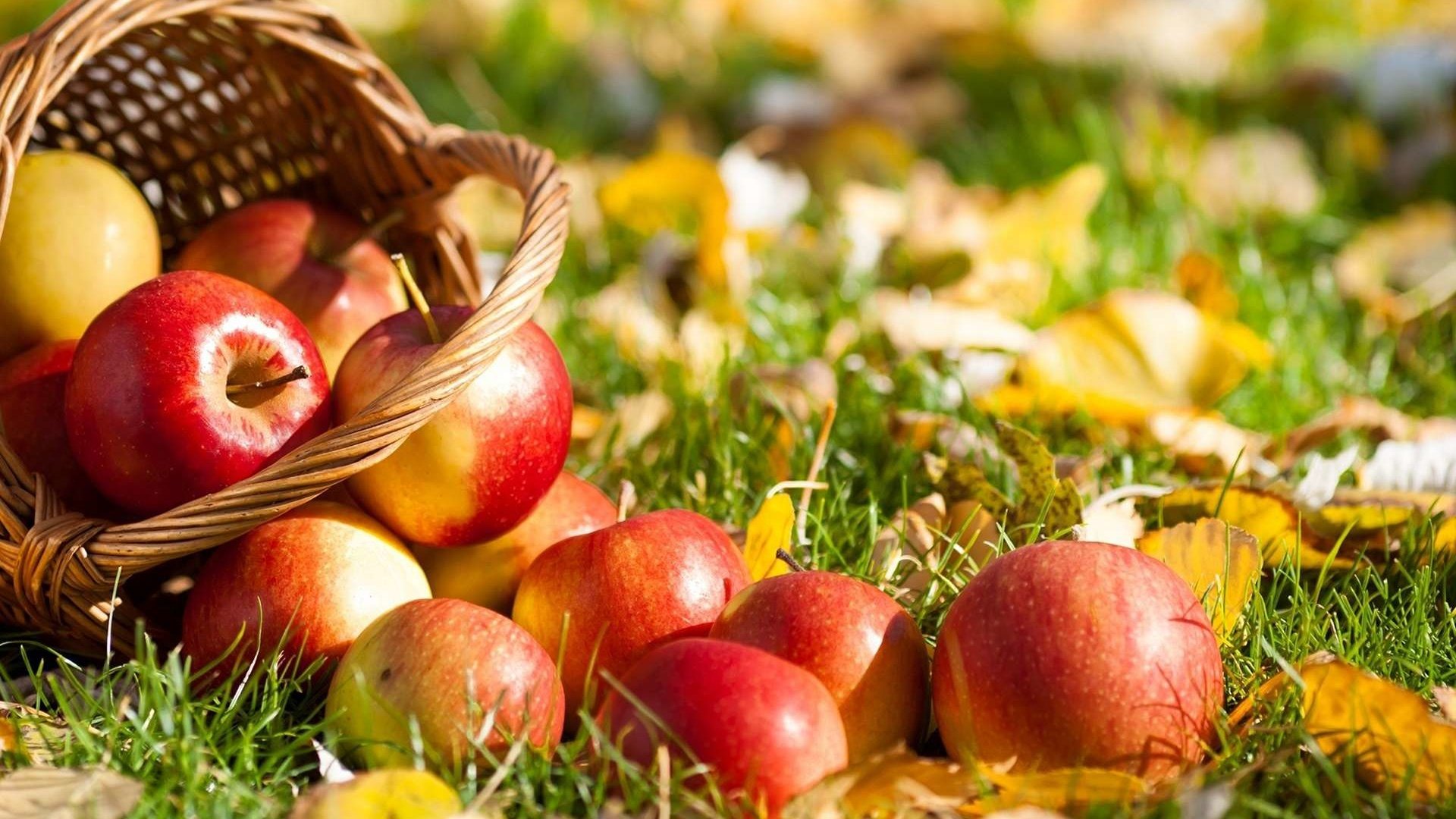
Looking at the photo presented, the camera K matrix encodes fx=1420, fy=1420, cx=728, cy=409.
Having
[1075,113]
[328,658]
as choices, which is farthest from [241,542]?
[1075,113]

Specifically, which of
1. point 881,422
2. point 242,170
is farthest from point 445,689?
point 242,170

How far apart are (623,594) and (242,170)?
99cm

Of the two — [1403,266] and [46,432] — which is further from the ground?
[46,432]

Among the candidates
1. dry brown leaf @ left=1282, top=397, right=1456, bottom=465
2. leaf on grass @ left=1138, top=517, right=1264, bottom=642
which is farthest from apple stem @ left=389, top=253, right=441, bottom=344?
dry brown leaf @ left=1282, top=397, right=1456, bottom=465

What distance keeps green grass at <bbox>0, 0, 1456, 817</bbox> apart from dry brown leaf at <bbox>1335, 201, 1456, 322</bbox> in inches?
2.1

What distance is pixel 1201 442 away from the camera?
1.91 metres

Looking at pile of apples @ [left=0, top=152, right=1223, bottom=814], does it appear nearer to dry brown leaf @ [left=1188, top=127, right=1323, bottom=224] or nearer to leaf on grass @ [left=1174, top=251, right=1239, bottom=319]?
leaf on grass @ [left=1174, top=251, right=1239, bottom=319]

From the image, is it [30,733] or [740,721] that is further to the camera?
[30,733]

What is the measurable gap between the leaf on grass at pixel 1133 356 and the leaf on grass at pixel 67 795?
1.33 m

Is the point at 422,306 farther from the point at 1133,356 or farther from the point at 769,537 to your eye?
the point at 1133,356

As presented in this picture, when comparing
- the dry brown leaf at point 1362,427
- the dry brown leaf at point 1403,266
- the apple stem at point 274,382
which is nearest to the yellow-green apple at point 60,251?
the apple stem at point 274,382

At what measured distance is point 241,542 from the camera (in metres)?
1.40

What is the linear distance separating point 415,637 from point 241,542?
0.86 ft

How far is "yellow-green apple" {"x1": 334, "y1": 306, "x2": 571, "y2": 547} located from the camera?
1.40 metres
